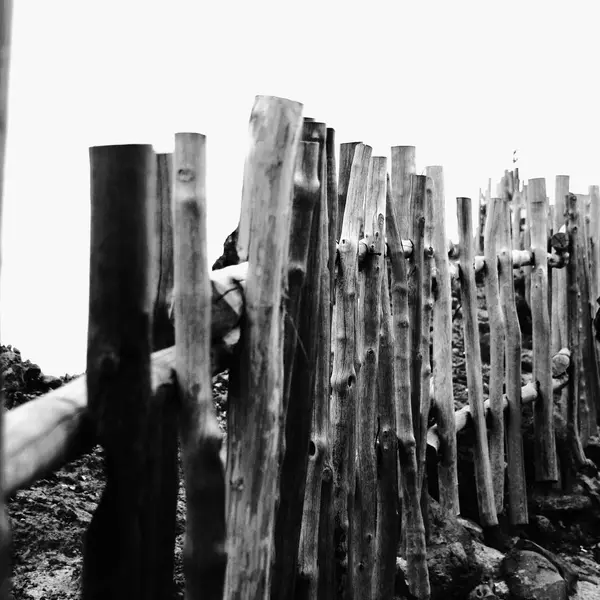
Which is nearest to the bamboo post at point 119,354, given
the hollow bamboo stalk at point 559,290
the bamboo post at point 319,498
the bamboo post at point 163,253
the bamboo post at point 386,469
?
the bamboo post at point 163,253

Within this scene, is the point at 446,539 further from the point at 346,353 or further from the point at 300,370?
the point at 300,370

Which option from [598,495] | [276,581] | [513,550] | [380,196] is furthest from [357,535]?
[598,495]

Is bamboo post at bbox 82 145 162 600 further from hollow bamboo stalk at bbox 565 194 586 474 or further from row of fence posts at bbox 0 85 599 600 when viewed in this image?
hollow bamboo stalk at bbox 565 194 586 474

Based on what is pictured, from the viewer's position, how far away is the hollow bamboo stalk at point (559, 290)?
219 inches

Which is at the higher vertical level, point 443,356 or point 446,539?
point 443,356

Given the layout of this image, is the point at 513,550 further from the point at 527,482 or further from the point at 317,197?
the point at 317,197

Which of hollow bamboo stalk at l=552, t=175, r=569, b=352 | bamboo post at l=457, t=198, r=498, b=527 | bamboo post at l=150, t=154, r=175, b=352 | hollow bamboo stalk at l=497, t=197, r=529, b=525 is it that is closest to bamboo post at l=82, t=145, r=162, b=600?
bamboo post at l=150, t=154, r=175, b=352

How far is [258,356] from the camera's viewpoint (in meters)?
1.89

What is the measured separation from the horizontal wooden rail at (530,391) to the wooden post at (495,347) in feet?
0.33

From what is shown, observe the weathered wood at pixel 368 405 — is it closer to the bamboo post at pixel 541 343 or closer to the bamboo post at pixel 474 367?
the bamboo post at pixel 474 367

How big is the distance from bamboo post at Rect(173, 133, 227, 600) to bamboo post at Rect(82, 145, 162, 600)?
0.43ft

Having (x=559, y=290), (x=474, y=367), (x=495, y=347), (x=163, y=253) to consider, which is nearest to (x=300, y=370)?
(x=163, y=253)

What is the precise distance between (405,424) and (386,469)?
0.27 m

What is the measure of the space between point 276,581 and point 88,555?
0.84 meters
